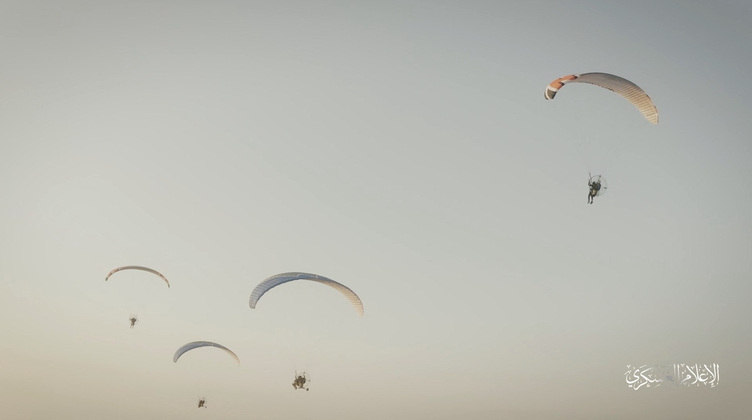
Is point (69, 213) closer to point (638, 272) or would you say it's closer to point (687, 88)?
point (687, 88)

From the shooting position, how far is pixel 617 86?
56.2 feet

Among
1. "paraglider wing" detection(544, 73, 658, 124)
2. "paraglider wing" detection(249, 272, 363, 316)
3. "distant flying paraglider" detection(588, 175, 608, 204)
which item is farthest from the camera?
"paraglider wing" detection(249, 272, 363, 316)

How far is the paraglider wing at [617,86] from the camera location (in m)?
16.7

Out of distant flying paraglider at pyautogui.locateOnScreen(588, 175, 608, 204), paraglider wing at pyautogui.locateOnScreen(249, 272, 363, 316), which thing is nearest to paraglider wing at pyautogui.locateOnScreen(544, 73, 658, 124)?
distant flying paraglider at pyautogui.locateOnScreen(588, 175, 608, 204)

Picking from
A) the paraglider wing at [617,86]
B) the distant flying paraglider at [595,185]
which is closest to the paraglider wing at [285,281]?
the distant flying paraglider at [595,185]

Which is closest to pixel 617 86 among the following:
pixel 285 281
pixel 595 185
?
pixel 595 185

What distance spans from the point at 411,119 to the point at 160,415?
40.9 meters

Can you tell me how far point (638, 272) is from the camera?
30828 mm

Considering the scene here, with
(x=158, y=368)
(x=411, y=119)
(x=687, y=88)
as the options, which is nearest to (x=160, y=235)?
(x=411, y=119)

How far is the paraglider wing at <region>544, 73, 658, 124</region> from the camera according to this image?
16656 mm

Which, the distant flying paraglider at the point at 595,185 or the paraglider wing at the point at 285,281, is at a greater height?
the distant flying paraglider at the point at 595,185

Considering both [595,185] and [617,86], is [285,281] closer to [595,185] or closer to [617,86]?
[595,185]

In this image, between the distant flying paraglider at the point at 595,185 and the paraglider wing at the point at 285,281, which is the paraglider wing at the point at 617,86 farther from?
the paraglider wing at the point at 285,281

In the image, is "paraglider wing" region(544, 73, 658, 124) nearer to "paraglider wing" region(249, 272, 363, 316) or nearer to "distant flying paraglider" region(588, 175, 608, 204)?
"distant flying paraglider" region(588, 175, 608, 204)
